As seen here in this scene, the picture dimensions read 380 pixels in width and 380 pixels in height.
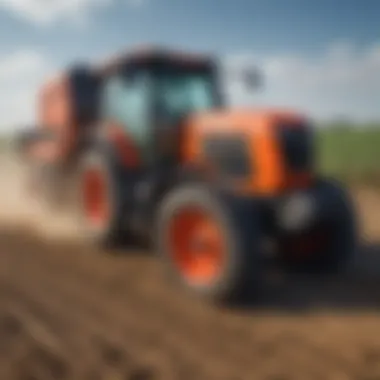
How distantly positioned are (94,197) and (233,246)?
9.00 feet

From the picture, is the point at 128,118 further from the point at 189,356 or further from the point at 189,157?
the point at 189,356

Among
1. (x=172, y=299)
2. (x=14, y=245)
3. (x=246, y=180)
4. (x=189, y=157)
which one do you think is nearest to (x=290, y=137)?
(x=246, y=180)

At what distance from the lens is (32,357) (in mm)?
4160

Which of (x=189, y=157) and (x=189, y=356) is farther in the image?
(x=189, y=157)

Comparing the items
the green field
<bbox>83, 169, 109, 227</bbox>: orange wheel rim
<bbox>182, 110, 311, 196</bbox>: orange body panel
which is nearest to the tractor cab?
<bbox>83, 169, 109, 227</bbox>: orange wheel rim

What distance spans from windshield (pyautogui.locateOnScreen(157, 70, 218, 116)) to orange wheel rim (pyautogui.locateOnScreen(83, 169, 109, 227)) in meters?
1.13

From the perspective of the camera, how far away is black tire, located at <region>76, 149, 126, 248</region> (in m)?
6.99

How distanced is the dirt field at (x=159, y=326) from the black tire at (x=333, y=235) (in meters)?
0.21

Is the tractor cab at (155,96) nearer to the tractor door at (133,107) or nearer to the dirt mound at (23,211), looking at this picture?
the tractor door at (133,107)

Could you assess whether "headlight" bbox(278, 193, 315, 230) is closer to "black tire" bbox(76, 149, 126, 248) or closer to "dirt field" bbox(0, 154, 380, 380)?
"dirt field" bbox(0, 154, 380, 380)

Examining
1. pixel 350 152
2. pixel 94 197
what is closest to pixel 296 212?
pixel 94 197

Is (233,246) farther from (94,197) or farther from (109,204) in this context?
(94,197)

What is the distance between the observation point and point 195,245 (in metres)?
6.00

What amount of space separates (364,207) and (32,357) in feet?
29.0
